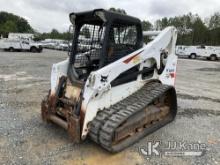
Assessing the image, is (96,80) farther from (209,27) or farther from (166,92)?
(209,27)

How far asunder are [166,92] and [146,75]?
581mm

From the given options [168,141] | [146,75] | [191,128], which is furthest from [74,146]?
[191,128]

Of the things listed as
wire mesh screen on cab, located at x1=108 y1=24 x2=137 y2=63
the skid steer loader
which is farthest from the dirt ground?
wire mesh screen on cab, located at x1=108 y1=24 x2=137 y2=63

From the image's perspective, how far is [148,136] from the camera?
453 centimetres

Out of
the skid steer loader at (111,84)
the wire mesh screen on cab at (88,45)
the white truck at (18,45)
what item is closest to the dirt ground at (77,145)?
the skid steer loader at (111,84)

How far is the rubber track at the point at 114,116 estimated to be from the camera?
3.62m

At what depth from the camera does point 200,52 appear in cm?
2928

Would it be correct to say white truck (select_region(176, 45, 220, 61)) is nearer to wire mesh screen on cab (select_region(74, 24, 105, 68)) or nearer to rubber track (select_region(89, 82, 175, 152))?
rubber track (select_region(89, 82, 175, 152))

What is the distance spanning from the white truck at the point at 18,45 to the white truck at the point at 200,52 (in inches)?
710

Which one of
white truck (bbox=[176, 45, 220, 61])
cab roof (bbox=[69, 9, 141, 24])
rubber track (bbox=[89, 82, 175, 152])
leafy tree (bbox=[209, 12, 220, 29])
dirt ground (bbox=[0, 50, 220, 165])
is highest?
leafy tree (bbox=[209, 12, 220, 29])

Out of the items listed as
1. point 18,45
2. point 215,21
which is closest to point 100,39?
point 18,45

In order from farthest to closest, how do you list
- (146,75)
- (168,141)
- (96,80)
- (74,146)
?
1. (146,75)
2. (168,141)
3. (74,146)
4. (96,80)

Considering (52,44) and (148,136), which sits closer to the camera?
(148,136)

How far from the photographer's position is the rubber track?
3625mm
